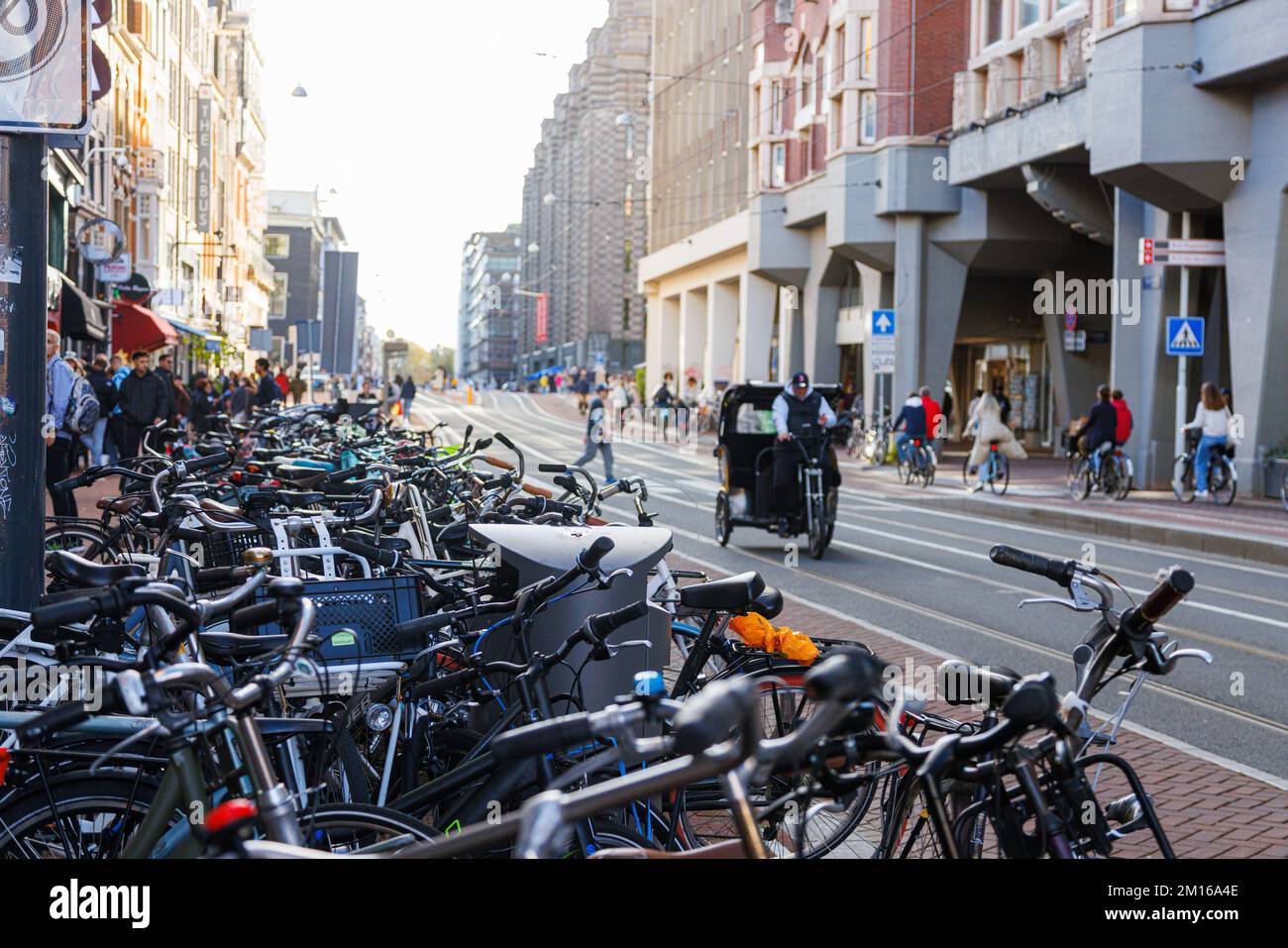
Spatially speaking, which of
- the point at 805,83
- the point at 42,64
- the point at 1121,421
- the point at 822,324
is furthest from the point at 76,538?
the point at 805,83

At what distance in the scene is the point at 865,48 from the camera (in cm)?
4381

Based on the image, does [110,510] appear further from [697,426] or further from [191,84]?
[191,84]

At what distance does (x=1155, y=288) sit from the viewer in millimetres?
27375

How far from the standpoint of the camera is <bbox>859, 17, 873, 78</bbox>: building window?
43.5m

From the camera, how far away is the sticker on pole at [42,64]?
5.66 m

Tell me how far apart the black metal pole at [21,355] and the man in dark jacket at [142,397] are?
1608 centimetres

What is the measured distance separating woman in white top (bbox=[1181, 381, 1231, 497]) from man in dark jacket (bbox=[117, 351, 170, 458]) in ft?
48.5

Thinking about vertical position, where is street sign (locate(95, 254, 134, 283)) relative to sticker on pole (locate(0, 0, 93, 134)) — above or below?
above

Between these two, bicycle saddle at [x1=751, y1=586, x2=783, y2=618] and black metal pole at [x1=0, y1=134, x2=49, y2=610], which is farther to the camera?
black metal pole at [x1=0, y1=134, x2=49, y2=610]

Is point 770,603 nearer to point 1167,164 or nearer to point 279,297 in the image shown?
point 1167,164

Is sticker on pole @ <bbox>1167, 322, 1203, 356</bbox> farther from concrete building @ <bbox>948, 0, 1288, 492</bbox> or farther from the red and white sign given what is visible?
the red and white sign

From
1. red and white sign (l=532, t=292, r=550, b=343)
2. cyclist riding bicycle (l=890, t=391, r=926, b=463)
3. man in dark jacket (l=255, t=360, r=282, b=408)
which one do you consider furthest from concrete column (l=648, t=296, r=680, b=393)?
red and white sign (l=532, t=292, r=550, b=343)

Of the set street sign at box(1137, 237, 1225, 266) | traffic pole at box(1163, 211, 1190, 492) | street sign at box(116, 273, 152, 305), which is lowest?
traffic pole at box(1163, 211, 1190, 492)

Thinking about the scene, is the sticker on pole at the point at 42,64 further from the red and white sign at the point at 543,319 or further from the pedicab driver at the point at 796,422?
the red and white sign at the point at 543,319
